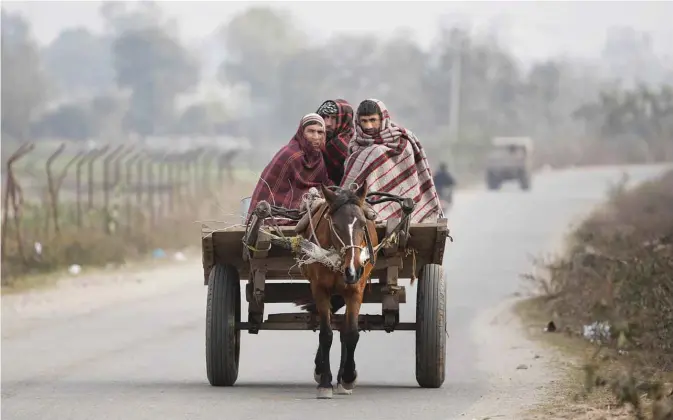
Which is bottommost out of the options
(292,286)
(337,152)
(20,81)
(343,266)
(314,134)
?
(292,286)

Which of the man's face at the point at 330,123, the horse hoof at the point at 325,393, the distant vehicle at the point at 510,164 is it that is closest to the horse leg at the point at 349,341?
the horse hoof at the point at 325,393

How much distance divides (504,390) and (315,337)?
512 cm

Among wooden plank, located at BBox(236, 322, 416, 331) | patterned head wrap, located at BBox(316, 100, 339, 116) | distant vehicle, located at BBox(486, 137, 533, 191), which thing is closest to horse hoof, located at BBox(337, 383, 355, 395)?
wooden plank, located at BBox(236, 322, 416, 331)

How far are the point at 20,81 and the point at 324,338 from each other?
96.3m

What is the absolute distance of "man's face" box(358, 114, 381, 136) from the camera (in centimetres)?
1184

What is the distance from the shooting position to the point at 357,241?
35.3ft

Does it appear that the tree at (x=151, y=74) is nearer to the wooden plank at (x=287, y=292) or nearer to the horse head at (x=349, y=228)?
the wooden plank at (x=287, y=292)

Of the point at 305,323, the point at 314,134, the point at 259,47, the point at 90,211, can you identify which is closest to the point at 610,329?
the point at 305,323

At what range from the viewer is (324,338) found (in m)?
11.2

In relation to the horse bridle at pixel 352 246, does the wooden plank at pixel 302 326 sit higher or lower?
lower

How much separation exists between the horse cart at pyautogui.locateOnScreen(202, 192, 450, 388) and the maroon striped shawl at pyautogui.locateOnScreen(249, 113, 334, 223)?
1.41 ft

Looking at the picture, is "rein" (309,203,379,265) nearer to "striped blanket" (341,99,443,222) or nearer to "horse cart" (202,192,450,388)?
"horse cart" (202,192,450,388)

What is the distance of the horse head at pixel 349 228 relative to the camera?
1071 cm

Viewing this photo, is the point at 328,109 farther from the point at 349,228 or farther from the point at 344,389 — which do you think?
the point at 344,389
